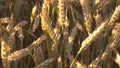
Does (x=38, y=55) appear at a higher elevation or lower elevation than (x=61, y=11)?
lower

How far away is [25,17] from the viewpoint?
1.18 m

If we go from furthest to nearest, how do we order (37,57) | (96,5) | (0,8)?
1. (0,8)
2. (96,5)
3. (37,57)

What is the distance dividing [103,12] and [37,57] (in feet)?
1.15

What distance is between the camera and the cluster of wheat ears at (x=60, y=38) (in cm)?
81

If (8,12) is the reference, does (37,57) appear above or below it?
below

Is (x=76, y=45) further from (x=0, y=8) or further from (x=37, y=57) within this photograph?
(x=0, y=8)

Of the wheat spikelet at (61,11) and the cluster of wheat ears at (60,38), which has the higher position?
the wheat spikelet at (61,11)

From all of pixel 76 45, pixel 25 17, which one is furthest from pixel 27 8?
pixel 76 45

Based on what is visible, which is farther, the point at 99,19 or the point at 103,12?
the point at 103,12

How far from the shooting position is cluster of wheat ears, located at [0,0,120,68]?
815 millimetres

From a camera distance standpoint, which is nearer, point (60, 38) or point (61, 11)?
point (61, 11)

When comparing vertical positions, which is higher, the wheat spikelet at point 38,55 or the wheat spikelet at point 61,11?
the wheat spikelet at point 61,11

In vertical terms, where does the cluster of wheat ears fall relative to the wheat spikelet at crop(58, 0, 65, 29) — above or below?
below

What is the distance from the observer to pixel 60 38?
0.97m
